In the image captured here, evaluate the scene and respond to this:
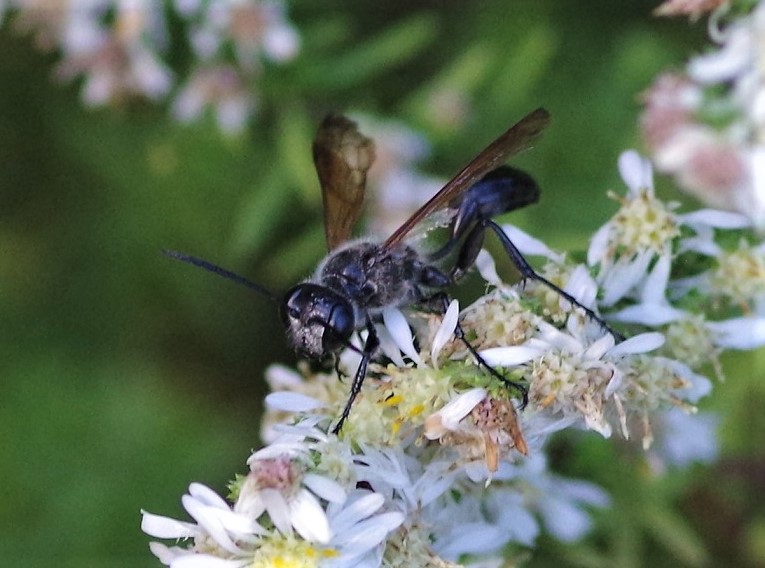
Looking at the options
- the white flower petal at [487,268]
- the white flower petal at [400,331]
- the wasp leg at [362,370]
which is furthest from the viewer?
the white flower petal at [487,268]

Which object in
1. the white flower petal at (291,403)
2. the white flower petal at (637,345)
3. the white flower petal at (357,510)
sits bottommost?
the white flower petal at (357,510)

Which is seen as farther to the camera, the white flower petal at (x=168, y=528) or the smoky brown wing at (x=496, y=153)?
the smoky brown wing at (x=496, y=153)

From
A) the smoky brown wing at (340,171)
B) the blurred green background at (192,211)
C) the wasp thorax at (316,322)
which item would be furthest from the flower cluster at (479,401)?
the blurred green background at (192,211)

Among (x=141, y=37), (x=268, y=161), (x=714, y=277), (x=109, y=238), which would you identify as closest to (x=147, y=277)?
(x=109, y=238)

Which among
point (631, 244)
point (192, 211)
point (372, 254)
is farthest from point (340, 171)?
point (192, 211)

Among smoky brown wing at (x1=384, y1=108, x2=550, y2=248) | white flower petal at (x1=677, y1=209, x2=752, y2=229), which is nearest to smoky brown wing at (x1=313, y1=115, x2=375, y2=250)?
smoky brown wing at (x1=384, y1=108, x2=550, y2=248)

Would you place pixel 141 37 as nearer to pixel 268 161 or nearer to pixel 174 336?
pixel 268 161

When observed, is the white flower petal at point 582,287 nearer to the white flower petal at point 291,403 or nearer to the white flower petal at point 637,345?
the white flower petal at point 637,345
